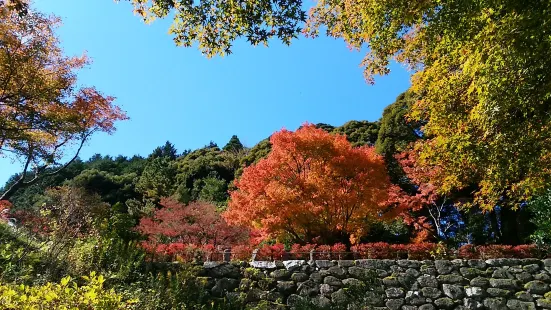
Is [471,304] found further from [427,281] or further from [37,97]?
[37,97]

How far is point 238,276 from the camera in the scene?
27.5ft

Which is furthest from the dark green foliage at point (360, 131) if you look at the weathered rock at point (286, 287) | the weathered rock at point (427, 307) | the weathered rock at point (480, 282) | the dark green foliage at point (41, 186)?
the dark green foliage at point (41, 186)

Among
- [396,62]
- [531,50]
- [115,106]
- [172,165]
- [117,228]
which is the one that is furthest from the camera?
[172,165]

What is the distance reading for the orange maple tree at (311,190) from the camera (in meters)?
11.3

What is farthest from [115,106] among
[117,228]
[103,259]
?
[103,259]

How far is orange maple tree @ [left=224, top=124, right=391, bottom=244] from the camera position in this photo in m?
11.3

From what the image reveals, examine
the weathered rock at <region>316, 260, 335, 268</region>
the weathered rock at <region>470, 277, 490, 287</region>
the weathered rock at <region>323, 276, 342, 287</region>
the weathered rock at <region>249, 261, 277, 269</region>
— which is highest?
the weathered rock at <region>316, 260, 335, 268</region>

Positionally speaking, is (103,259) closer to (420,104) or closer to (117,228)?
(117,228)

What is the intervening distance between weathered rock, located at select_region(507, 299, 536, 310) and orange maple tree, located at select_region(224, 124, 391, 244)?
170 inches

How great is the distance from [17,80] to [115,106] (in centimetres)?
280

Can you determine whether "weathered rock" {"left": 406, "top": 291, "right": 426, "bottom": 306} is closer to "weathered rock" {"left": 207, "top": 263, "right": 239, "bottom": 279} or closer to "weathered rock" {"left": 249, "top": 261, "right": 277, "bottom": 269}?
"weathered rock" {"left": 249, "top": 261, "right": 277, "bottom": 269}

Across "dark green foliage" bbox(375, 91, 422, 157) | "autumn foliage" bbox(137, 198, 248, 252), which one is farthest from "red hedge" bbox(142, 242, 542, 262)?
"dark green foliage" bbox(375, 91, 422, 157)

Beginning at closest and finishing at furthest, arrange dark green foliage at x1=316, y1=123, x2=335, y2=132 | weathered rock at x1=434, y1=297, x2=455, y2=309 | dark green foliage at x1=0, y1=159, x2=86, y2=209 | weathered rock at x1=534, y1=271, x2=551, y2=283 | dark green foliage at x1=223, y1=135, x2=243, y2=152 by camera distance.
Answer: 1. weathered rock at x1=434, y1=297, x2=455, y2=309
2. weathered rock at x1=534, y1=271, x2=551, y2=283
3. dark green foliage at x1=316, y1=123, x2=335, y2=132
4. dark green foliage at x1=0, y1=159, x2=86, y2=209
5. dark green foliage at x1=223, y1=135, x2=243, y2=152

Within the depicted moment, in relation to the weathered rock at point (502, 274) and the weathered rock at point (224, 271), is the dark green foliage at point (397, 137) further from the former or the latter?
the weathered rock at point (224, 271)
